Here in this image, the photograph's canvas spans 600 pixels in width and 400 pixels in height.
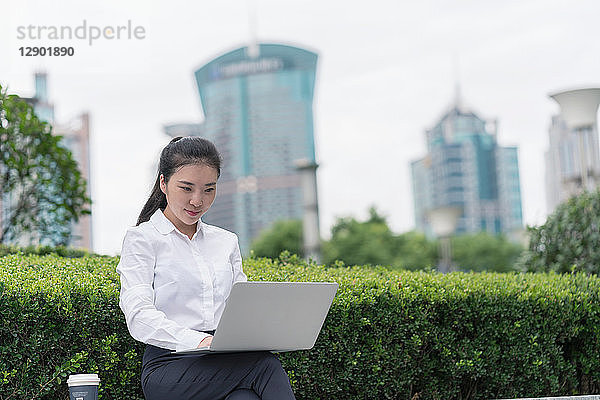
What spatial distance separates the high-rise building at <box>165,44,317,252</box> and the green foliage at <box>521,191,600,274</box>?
84.5m

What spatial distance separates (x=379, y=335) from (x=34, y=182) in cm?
361

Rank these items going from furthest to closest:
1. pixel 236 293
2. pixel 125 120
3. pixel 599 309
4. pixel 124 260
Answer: pixel 125 120 < pixel 599 309 < pixel 124 260 < pixel 236 293

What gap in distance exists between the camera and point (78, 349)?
11.9 feet

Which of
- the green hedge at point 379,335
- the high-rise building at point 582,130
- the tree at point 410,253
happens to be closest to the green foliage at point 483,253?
the tree at point 410,253

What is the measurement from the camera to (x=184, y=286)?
3102 millimetres

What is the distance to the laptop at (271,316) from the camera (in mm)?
2713

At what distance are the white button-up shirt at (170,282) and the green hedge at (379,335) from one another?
0.66 m

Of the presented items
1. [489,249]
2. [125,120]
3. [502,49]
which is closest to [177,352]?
[489,249]

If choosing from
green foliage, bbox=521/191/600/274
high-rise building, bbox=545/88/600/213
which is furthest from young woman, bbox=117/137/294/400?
high-rise building, bbox=545/88/600/213

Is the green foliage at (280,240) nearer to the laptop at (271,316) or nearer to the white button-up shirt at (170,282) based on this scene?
the white button-up shirt at (170,282)

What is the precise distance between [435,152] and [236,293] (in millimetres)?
114339

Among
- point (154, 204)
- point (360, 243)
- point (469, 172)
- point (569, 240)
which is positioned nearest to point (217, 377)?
point (154, 204)

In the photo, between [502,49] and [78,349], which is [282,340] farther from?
[502,49]

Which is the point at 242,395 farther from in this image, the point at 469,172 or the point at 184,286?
the point at 469,172
